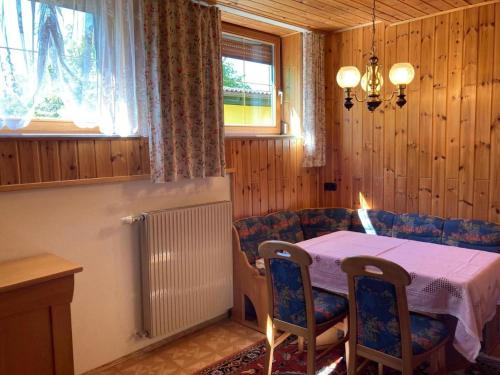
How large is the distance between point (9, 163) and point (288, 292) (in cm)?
171

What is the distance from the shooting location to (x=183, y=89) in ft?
9.88

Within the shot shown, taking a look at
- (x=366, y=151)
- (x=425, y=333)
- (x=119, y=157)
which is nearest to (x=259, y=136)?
(x=366, y=151)

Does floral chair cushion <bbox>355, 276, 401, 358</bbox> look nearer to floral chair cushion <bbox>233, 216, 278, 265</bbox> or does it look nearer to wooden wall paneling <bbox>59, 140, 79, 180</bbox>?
floral chair cushion <bbox>233, 216, 278, 265</bbox>

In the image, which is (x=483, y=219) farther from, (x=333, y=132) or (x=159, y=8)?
(x=159, y=8)

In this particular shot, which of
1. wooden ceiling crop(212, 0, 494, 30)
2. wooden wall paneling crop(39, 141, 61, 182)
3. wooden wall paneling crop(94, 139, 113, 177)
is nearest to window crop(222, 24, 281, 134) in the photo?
wooden ceiling crop(212, 0, 494, 30)

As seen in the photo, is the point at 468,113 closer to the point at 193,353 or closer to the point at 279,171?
the point at 279,171

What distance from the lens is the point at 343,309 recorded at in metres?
2.61

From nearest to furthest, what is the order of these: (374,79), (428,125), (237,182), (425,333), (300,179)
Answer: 1. (425,333)
2. (374,79)
3. (237,182)
4. (428,125)
5. (300,179)

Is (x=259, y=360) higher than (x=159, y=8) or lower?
lower

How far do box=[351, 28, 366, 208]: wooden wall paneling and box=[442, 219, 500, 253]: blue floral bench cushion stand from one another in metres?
0.96

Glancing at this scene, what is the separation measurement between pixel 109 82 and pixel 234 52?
1.46 m

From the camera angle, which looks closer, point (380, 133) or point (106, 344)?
point (106, 344)

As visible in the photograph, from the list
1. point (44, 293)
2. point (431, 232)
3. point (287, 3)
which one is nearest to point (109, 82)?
point (44, 293)

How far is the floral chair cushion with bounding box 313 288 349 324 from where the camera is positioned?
8.19 ft
